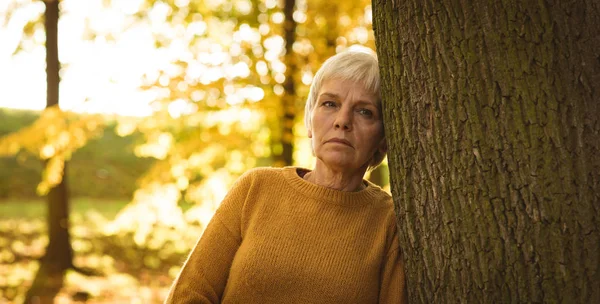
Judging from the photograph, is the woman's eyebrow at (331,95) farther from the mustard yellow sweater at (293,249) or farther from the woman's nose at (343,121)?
the mustard yellow sweater at (293,249)

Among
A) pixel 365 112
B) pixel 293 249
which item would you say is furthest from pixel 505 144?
pixel 293 249

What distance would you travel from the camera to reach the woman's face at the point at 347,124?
241cm

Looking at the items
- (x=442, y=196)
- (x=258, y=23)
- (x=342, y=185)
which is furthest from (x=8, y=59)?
(x=442, y=196)

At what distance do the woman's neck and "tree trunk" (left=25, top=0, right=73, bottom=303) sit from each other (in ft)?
25.3

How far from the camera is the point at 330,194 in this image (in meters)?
2.51

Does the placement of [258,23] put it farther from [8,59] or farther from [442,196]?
[442,196]

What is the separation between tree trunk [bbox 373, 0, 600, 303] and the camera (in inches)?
71.8

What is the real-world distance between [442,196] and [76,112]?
17.1 feet

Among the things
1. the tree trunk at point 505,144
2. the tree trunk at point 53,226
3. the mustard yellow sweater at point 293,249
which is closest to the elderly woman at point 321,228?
the mustard yellow sweater at point 293,249

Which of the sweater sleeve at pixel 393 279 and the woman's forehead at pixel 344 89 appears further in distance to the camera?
the woman's forehead at pixel 344 89

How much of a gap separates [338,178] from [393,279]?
49 cm

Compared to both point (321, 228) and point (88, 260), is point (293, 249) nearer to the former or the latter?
point (321, 228)

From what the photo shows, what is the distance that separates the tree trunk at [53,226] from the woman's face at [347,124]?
307 inches

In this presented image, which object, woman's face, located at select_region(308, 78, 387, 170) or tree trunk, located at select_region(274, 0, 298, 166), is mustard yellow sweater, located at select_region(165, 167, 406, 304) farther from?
tree trunk, located at select_region(274, 0, 298, 166)
